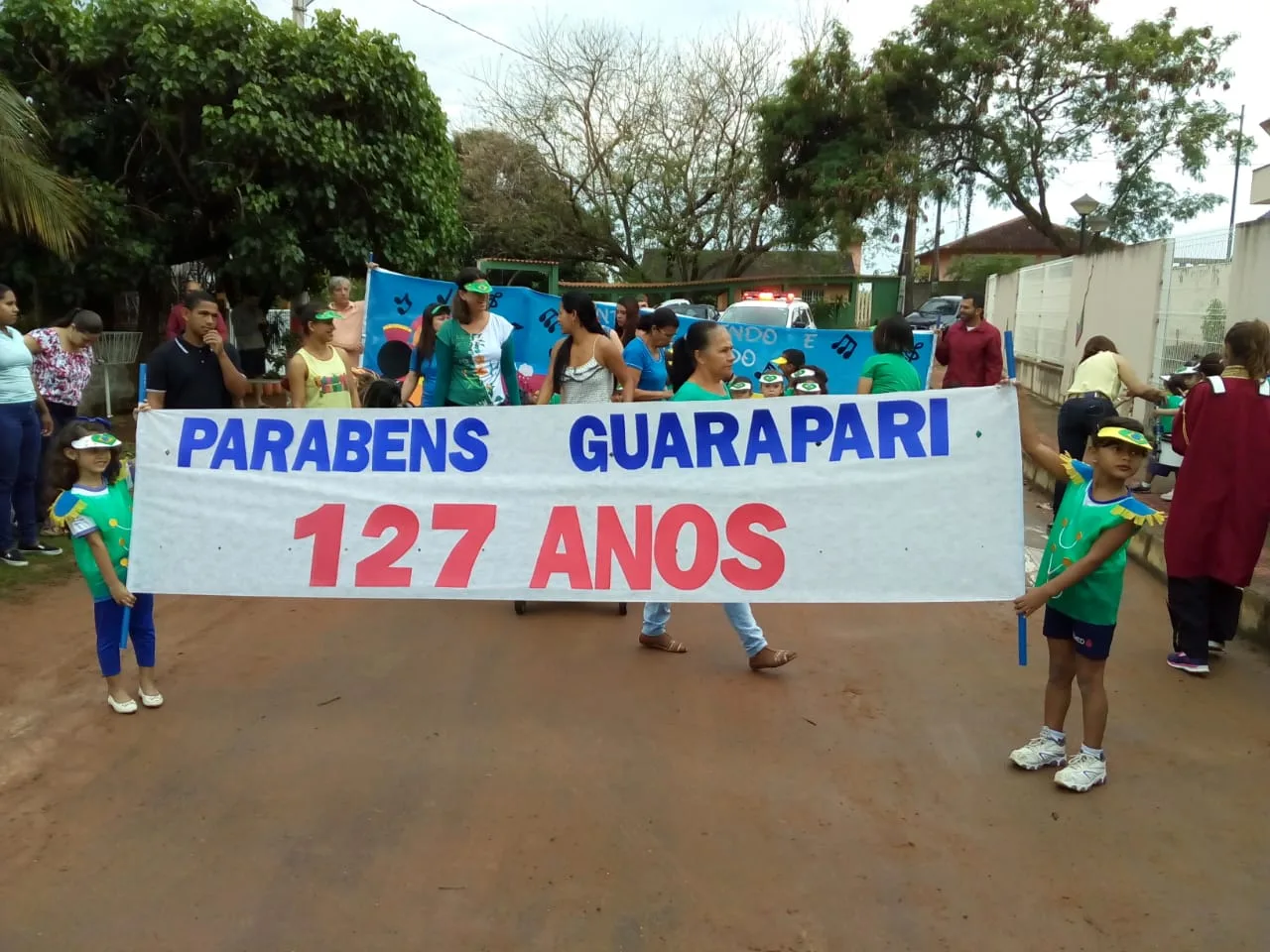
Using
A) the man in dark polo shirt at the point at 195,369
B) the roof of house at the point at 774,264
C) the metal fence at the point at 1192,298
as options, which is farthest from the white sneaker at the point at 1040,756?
the roof of house at the point at 774,264

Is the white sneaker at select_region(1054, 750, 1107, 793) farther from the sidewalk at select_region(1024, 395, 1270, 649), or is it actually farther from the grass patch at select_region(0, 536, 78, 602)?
the grass patch at select_region(0, 536, 78, 602)

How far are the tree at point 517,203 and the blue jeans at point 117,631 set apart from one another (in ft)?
99.6

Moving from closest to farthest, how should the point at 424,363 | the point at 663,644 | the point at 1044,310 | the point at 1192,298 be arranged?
the point at 663,644, the point at 424,363, the point at 1192,298, the point at 1044,310

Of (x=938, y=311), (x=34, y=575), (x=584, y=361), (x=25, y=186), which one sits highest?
(x=25, y=186)

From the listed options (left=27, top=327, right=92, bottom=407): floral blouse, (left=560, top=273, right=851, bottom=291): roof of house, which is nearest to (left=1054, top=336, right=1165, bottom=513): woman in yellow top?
(left=27, top=327, right=92, bottom=407): floral blouse

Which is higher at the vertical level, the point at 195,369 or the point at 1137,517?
the point at 195,369

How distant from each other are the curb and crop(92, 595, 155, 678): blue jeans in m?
4.80

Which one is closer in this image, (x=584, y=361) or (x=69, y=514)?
(x=69, y=514)

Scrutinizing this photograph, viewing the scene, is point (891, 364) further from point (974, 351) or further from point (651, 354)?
point (974, 351)

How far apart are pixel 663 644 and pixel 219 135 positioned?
9312 millimetres

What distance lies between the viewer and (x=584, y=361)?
6039mm

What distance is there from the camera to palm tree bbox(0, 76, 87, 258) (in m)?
8.70

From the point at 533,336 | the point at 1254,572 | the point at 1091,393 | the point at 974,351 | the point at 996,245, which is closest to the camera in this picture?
the point at 1254,572

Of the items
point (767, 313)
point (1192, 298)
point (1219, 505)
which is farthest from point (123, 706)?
point (767, 313)
